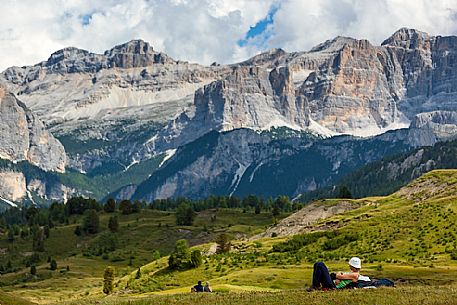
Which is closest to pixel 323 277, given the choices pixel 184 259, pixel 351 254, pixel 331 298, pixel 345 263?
pixel 331 298

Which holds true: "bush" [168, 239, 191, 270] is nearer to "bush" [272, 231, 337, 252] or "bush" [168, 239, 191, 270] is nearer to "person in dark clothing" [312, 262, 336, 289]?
"bush" [272, 231, 337, 252]

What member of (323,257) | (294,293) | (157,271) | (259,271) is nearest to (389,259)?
(323,257)

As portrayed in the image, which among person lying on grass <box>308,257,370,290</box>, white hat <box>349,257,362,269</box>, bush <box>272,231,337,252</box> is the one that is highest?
bush <box>272,231,337,252</box>

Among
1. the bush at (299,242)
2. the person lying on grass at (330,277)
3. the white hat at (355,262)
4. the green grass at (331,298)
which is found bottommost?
the green grass at (331,298)

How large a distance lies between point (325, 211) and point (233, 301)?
135 metres

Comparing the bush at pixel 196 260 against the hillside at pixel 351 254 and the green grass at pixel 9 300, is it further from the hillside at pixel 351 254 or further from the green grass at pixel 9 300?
the green grass at pixel 9 300

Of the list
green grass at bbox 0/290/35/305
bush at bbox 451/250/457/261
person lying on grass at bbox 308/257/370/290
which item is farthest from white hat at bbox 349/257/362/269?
bush at bbox 451/250/457/261

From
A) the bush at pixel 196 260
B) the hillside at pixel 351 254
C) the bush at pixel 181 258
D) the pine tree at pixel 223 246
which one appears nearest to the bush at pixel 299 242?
the hillside at pixel 351 254

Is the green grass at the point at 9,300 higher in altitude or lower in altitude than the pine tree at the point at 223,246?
→ lower

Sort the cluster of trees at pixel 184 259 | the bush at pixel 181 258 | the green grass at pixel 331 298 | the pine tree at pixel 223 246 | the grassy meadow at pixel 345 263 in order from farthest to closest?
the pine tree at pixel 223 246
the bush at pixel 181 258
the cluster of trees at pixel 184 259
the grassy meadow at pixel 345 263
the green grass at pixel 331 298

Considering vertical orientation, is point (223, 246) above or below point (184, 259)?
above

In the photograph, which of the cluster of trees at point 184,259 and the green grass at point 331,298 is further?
the cluster of trees at point 184,259

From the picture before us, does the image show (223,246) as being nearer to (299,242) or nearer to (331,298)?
(299,242)

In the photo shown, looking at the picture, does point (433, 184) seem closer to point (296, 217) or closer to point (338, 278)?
point (296, 217)
